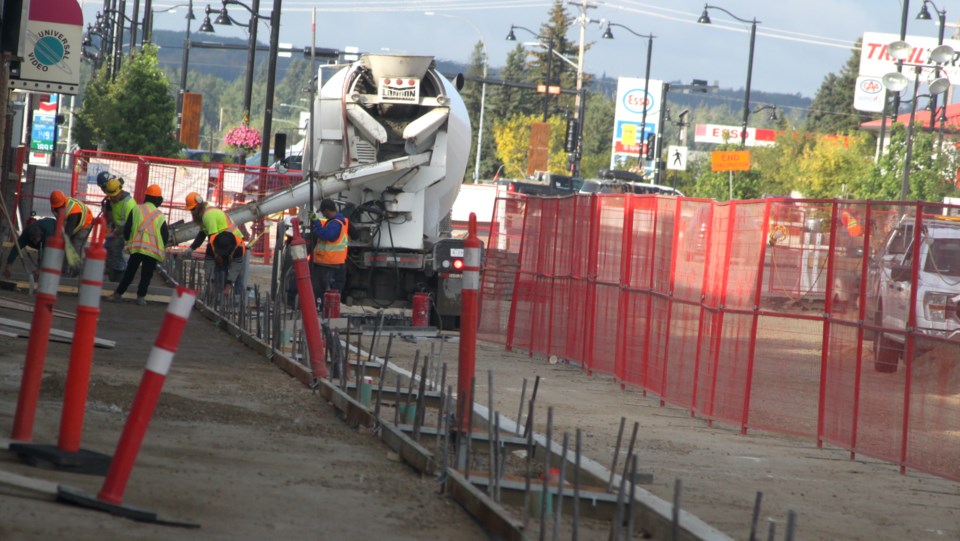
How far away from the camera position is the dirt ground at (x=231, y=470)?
6312mm

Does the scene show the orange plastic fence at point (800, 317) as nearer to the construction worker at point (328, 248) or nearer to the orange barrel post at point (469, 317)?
the orange barrel post at point (469, 317)

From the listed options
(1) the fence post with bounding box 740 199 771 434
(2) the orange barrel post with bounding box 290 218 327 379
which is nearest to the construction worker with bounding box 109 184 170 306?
(2) the orange barrel post with bounding box 290 218 327 379

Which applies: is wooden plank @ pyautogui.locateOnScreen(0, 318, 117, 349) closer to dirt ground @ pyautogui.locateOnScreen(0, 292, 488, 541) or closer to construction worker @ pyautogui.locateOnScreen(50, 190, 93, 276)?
dirt ground @ pyautogui.locateOnScreen(0, 292, 488, 541)

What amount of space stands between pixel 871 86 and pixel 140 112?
45.5 meters

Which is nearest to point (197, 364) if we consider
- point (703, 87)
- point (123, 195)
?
point (123, 195)

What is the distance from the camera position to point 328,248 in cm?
1903

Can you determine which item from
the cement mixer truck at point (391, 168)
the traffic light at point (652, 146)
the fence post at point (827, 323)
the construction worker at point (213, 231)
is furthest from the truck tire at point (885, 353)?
the traffic light at point (652, 146)

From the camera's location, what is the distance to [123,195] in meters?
20.9

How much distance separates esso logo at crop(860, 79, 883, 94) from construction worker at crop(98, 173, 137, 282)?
64.6m

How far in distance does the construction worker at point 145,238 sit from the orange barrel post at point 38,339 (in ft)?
38.7

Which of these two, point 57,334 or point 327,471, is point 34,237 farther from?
point 327,471

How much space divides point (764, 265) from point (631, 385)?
10.4ft

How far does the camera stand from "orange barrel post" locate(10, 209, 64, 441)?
7504 mm

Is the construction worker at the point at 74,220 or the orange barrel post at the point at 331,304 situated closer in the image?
the orange barrel post at the point at 331,304
